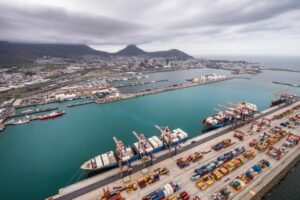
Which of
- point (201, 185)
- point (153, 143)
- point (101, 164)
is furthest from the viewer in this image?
point (153, 143)

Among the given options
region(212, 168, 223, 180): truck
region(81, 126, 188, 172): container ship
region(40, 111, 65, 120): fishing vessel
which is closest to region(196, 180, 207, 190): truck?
region(212, 168, 223, 180): truck

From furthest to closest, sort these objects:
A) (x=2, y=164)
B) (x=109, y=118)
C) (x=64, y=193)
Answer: (x=109, y=118), (x=2, y=164), (x=64, y=193)

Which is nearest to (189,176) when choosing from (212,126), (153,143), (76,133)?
(153,143)

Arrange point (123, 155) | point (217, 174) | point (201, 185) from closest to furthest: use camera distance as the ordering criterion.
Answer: point (201, 185)
point (217, 174)
point (123, 155)

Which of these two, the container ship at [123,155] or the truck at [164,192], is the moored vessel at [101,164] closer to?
the container ship at [123,155]

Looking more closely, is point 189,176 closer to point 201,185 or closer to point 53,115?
point 201,185

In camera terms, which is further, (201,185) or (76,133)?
(76,133)

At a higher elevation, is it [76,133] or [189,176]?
[189,176]

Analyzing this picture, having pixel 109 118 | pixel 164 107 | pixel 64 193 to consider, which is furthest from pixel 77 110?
pixel 64 193

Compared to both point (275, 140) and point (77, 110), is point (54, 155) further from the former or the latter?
point (275, 140)

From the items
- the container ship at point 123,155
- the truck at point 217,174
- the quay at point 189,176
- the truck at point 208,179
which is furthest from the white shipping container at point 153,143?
the truck at point 217,174
